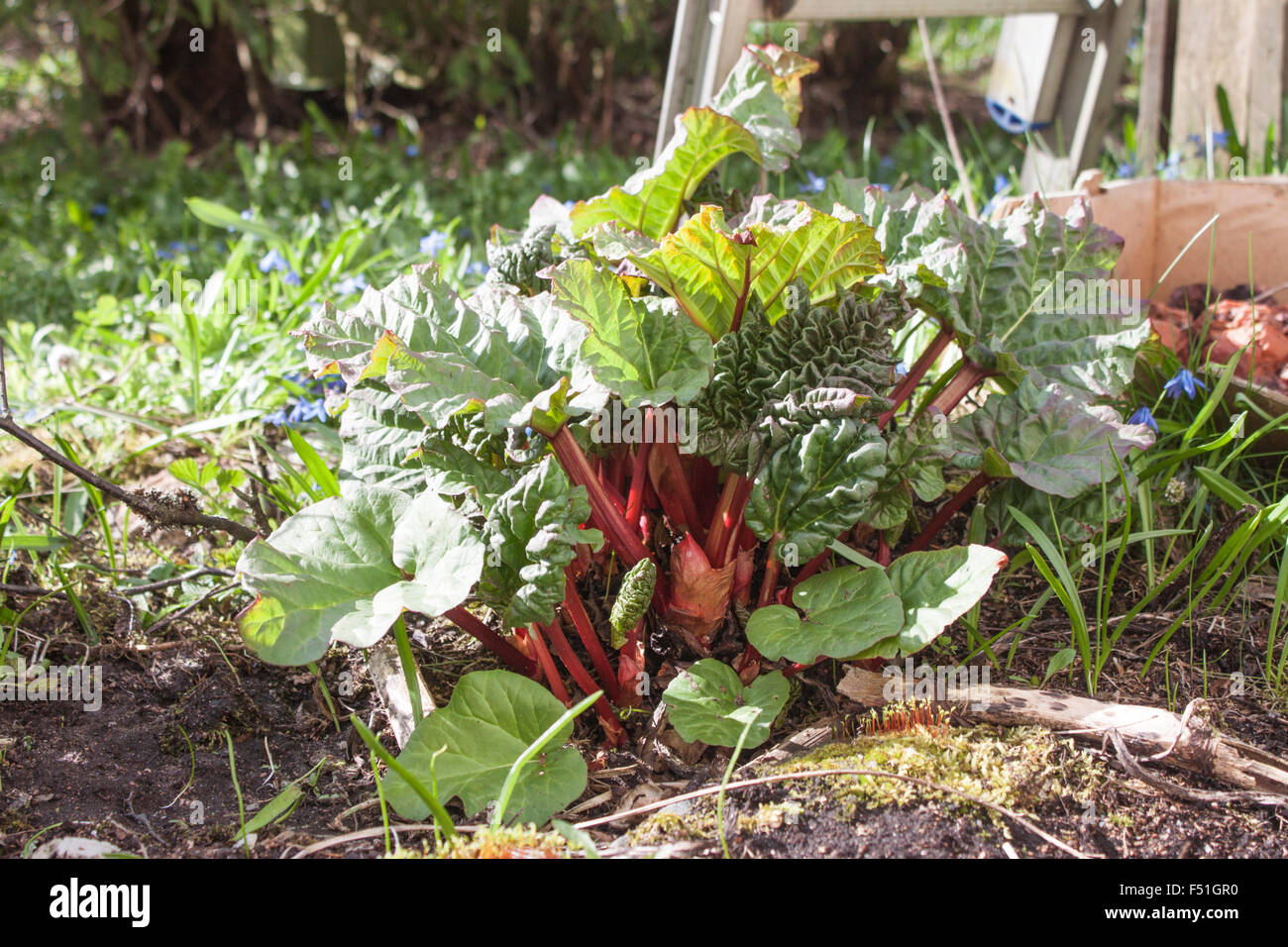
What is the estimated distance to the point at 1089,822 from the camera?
149 centimetres

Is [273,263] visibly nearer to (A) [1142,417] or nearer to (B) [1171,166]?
(A) [1142,417]

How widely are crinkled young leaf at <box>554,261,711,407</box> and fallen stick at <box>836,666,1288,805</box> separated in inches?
23.4

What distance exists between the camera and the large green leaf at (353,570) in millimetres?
1440

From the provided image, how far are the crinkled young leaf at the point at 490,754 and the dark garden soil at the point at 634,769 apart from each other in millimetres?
95

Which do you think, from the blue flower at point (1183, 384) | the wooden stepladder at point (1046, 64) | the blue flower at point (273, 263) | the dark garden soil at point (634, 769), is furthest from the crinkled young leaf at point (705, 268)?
the blue flower at point (273, 263)

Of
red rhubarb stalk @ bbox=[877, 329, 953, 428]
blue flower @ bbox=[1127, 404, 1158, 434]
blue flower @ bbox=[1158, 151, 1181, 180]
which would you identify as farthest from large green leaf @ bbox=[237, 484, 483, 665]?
blue flower @ bbox=[1158, 151, 1181, 180]

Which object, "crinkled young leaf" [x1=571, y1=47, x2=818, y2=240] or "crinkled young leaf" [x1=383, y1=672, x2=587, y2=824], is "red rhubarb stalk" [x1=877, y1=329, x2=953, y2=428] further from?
"crinkled young leaf" [x1=383, y1=672, x2=587, y2=824]

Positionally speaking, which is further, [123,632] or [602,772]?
[123,632]

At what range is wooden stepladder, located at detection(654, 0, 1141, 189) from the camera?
294cm

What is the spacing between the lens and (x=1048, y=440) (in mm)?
1822

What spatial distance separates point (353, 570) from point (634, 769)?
0.56 metres
